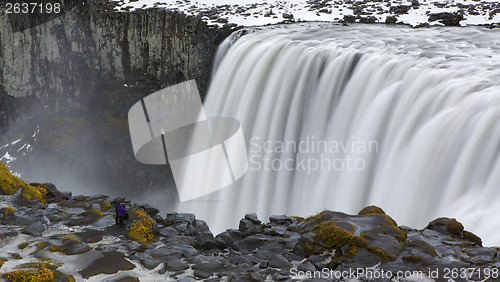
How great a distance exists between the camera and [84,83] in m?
37.9

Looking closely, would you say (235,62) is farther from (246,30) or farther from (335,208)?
(335,208)

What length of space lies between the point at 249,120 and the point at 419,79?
804 centimetres

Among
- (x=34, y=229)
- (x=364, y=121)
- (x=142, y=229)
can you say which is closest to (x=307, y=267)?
(x=142, y=229)

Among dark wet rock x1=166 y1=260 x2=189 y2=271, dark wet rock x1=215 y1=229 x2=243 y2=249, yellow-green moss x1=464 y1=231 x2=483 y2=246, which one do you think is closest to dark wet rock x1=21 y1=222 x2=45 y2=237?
dark wet rock x1=166 y1=260 x2=189 y2=271

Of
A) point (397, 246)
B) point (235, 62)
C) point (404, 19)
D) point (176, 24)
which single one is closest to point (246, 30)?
point (235, 62)

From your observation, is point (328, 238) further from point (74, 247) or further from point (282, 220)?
point (74, 247)

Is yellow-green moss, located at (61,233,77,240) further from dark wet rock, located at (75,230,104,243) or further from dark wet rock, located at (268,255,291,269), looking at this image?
dark wet rock, located at (268,255,291,269)

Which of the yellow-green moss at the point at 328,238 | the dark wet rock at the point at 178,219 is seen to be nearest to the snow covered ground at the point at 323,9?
the dark wet rock at the point at 178,219

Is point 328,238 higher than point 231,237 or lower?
higher

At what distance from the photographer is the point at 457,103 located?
54.3ft

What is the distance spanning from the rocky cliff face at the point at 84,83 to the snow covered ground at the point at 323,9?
5.97 ft

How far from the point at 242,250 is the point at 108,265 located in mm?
3136

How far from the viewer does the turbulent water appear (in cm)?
1478

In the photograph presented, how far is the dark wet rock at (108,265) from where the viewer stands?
11.5m
